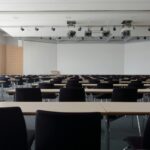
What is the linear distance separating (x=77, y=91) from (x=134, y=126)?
186cm

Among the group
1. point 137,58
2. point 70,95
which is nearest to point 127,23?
point 137,58

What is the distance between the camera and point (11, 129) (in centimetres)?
227

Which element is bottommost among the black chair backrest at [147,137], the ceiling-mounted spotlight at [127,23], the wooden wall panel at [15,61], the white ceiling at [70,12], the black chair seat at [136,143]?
the black chair seat at [136,143]

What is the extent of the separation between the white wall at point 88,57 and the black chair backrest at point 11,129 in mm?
19061

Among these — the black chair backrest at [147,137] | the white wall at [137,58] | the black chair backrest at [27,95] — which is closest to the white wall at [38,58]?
the white wall at [137,58]

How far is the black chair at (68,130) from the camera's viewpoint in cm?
206

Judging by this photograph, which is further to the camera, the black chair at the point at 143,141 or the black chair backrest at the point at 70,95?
the black chair backrest at the point at 70,95

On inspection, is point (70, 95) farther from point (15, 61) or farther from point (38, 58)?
point (15, 61)

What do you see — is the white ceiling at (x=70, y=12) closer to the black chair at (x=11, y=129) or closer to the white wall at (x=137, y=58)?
the white wall at (x=137, y=58)

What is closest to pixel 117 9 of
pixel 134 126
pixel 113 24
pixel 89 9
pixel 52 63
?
pixel 89 9

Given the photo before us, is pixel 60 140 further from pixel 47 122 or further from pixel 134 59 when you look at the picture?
pixel 134 59

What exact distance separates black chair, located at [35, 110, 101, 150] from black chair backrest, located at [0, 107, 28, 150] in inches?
8.5

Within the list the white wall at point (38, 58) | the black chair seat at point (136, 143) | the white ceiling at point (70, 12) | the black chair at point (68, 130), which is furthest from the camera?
the white wall at point (38, 58)

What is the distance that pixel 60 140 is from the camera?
2090 mm
